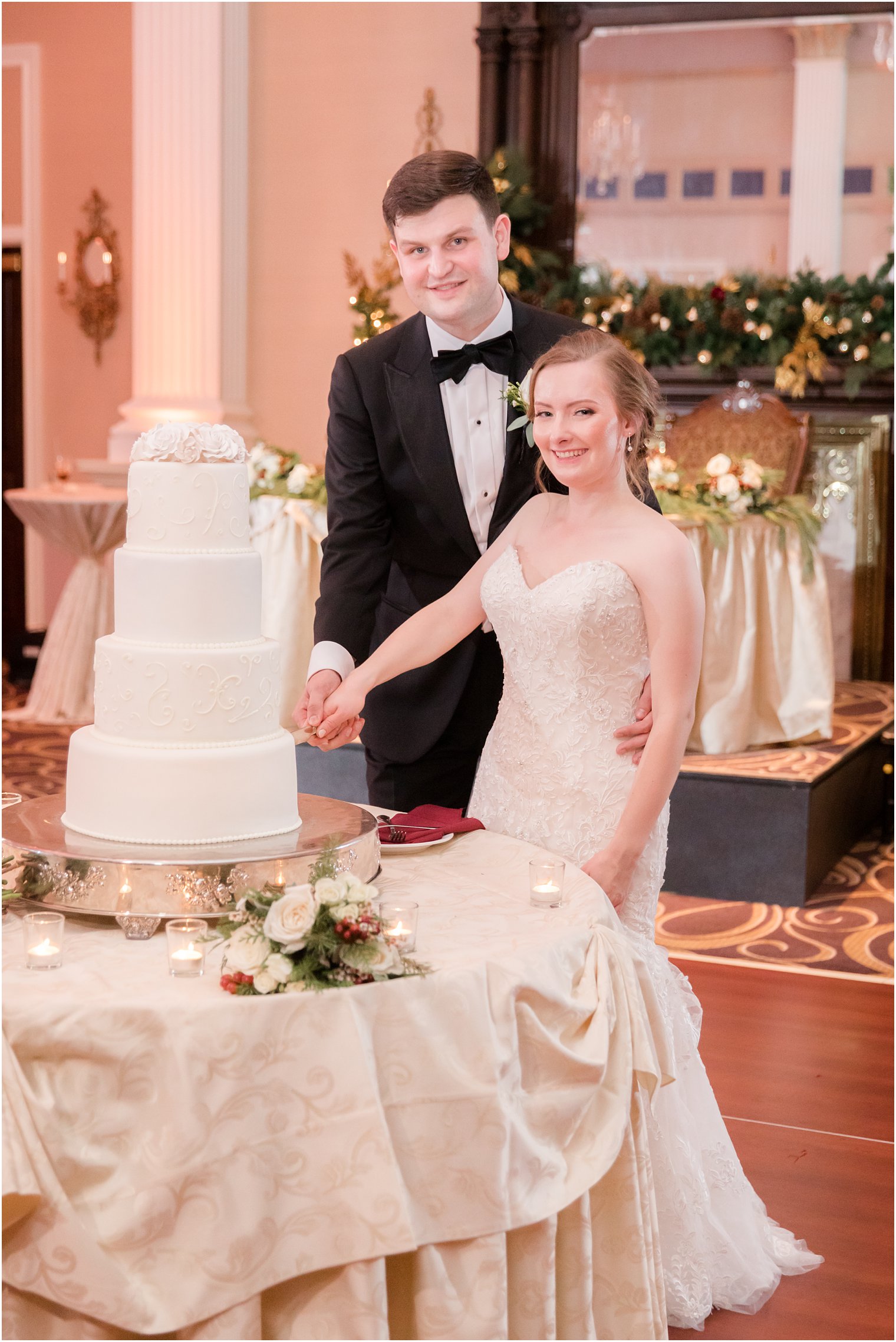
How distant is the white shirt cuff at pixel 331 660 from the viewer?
2912 mm

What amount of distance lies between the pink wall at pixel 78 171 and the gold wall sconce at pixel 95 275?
5 cm

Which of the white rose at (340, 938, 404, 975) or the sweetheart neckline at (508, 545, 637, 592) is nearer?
the white rose at (340, 938, 404, 975)

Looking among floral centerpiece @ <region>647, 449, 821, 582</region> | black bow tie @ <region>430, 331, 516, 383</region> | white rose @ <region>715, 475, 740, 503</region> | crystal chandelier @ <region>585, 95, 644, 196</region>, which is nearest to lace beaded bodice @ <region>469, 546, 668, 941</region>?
black bow tie @ <region>430, 331, 516, 383</region>

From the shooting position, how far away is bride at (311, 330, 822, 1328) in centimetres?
252

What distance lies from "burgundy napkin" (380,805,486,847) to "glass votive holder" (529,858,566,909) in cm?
31

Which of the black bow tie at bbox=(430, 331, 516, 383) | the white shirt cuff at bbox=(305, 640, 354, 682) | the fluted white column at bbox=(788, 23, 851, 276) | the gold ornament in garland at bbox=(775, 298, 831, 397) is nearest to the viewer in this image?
the white shirt cuff at bbox=(305, 640, 354, 682)

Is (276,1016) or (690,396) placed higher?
(690,396)

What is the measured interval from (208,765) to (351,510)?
118cm

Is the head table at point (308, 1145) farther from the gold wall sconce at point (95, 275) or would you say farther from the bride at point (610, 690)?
the gold wall sconce at point (95, 275)

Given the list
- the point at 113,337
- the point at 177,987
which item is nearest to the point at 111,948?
the point at 177,987

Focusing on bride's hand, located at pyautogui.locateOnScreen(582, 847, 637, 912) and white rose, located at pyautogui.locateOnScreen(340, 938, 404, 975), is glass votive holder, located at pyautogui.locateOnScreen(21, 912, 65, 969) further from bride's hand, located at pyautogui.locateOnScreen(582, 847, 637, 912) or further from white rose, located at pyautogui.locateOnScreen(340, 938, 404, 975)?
bride's hand, located at pyautogui.locateOnScreen(582, 847, 637, 912)

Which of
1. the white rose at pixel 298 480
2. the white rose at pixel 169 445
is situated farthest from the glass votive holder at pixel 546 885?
the white rose at pixel 298 480

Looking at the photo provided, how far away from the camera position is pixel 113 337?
10.1m

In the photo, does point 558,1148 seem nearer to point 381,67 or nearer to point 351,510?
point 351,510
